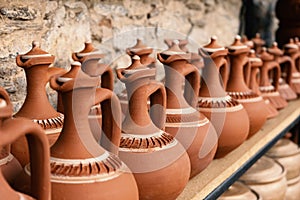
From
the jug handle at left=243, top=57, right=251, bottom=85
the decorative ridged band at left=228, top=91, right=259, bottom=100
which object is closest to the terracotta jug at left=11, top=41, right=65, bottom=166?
the decorative ridged band at left=228, top=91, right=259, bottom=100

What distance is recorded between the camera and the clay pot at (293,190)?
1.68 metres

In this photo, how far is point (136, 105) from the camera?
30.8 inches

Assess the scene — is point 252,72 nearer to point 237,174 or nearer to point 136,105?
point 237,174

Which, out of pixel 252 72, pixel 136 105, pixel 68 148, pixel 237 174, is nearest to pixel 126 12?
pixel 252 72

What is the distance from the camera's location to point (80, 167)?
65 centimetres

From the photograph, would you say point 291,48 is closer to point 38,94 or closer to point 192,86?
point 192,86

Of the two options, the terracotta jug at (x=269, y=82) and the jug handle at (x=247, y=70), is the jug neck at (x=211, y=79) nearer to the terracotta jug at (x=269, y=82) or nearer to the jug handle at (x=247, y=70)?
the jug handle at (x=247, y=70)

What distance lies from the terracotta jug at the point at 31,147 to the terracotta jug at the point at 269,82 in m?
1.06

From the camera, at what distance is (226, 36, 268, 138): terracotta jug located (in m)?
1.19

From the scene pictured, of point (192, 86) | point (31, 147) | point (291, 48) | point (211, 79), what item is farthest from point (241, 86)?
point (31, 147)

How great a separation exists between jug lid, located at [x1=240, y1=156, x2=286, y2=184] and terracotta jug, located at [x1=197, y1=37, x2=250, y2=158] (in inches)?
13.4

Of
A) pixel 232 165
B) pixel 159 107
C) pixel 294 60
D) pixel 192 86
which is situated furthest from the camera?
pixel 294 60

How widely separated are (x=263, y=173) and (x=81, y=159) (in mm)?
900

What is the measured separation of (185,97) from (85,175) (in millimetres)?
420
